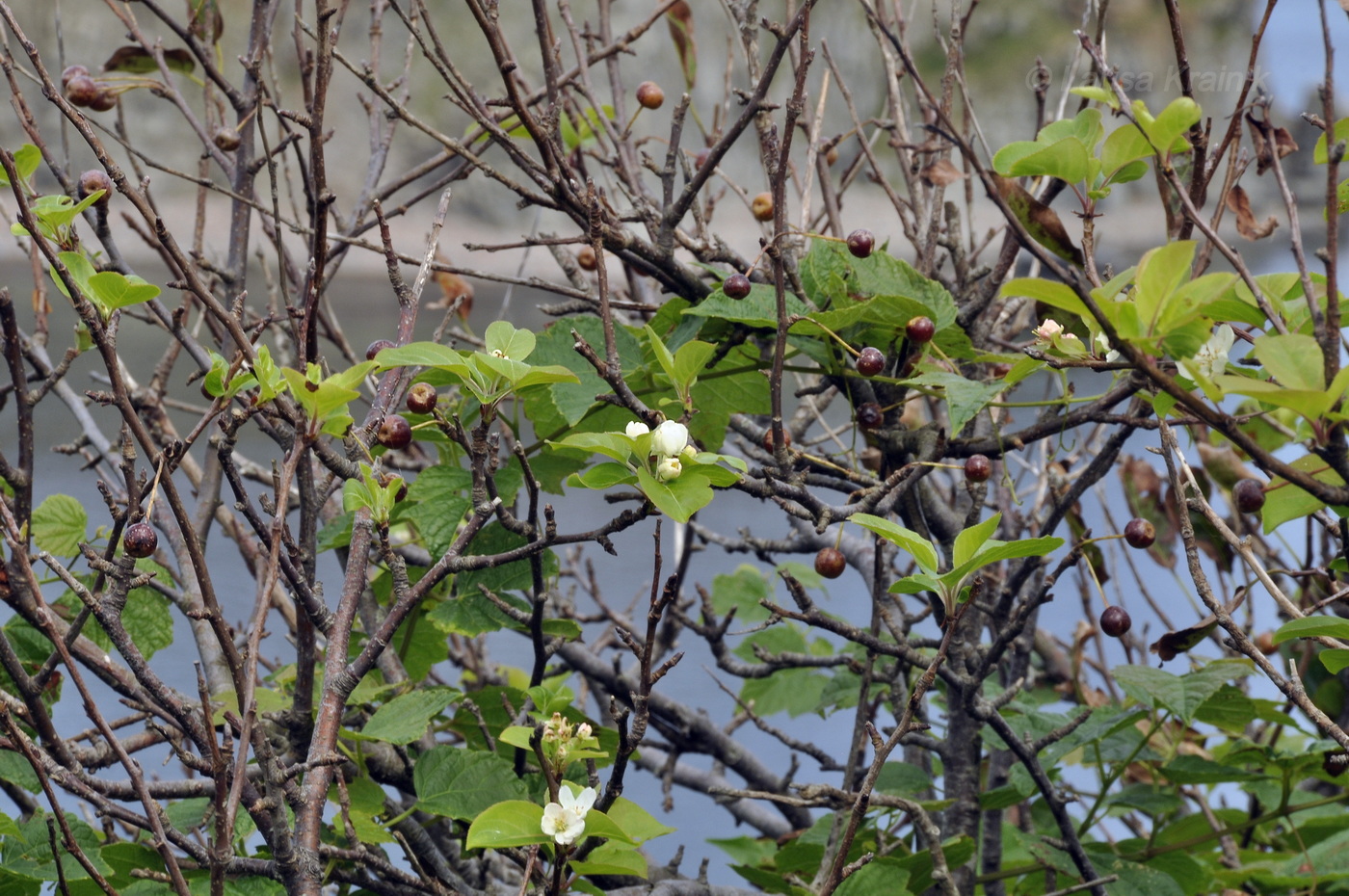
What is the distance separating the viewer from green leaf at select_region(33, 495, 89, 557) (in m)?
0.62

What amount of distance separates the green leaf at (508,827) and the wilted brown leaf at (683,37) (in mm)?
622

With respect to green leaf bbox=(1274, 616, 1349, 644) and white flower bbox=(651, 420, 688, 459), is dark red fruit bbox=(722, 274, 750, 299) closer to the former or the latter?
white flower bbox=(651, 420, 688, 459)

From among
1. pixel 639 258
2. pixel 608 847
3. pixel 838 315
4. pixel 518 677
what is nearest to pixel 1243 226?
pixel 838 315

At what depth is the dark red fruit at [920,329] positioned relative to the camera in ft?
1.67

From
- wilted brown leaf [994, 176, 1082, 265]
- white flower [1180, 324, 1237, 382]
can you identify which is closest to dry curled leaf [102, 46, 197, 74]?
wilted brown leaf [994, 176, 1082, 265]

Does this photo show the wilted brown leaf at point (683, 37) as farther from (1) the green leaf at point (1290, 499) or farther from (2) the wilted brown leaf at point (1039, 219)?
(1) the green leaf at point (1290, 499)

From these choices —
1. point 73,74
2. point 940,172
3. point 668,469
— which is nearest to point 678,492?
point 668,469

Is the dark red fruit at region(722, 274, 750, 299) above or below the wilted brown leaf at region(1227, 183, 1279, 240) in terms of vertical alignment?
below

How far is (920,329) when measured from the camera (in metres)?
0.51

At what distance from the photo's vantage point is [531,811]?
367 millimetres

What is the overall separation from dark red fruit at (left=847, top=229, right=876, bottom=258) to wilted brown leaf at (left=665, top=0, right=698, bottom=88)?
0.34m

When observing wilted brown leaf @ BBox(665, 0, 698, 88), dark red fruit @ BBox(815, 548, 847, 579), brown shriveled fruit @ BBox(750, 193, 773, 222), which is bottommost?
dark red fruit @ BBox(815, 548, 847, 579)

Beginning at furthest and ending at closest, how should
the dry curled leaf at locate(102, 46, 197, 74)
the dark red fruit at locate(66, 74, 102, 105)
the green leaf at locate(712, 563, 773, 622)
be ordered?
the green leaf at locate(712, 563, 773, 622)
the dry curled leaf at locate(102, 46, 197, 74)
the dark red fruit at locate(66, 74, 102, 105)

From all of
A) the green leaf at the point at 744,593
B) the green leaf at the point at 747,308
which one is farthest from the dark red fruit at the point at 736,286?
the green leaf at the point at 744,593
